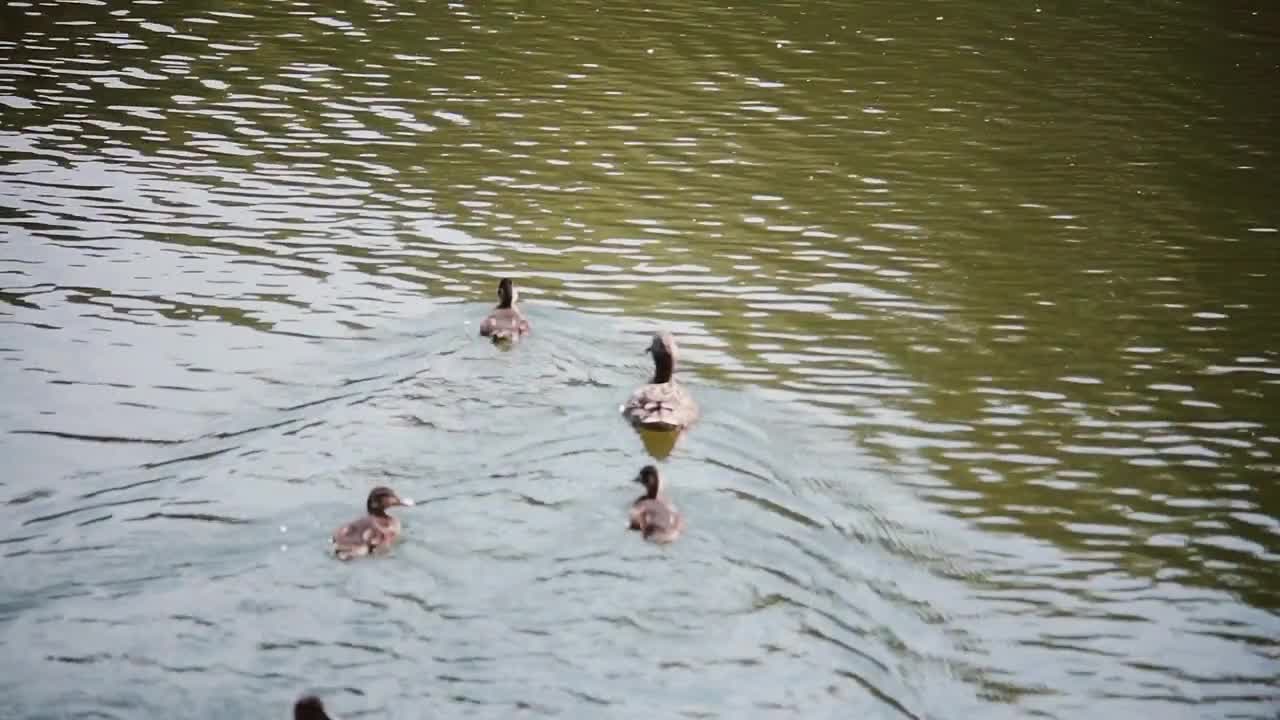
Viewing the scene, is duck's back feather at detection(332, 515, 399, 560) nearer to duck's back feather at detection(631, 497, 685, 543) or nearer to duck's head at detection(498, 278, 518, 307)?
duck's back feather at detection(631, 497, 685, 543)

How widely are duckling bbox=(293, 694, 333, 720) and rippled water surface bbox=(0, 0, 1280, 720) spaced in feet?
1.81

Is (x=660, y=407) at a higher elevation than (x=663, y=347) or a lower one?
lower

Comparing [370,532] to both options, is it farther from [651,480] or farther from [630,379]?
[630,379]

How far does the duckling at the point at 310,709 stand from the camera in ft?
27.2

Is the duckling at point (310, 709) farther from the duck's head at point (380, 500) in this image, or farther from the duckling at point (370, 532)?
the duck's head at point (380, 500)

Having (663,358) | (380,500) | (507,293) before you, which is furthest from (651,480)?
(507,293)

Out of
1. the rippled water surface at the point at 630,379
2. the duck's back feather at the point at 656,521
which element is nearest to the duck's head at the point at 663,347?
the rippled water surface at the point at 630,379

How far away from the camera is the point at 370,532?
1053 cm

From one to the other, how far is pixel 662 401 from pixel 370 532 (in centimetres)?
345

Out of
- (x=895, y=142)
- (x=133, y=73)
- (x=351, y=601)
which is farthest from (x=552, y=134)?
(x=351, y=601)

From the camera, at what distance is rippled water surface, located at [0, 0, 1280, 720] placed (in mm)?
9711

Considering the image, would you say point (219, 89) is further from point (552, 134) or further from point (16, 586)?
point (16, 586)

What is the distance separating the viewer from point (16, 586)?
1013 cm

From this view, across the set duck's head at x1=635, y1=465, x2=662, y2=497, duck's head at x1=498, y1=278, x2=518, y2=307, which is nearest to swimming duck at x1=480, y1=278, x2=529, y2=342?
duck's head at x1=498, y1=278, x2=518, y2=307
